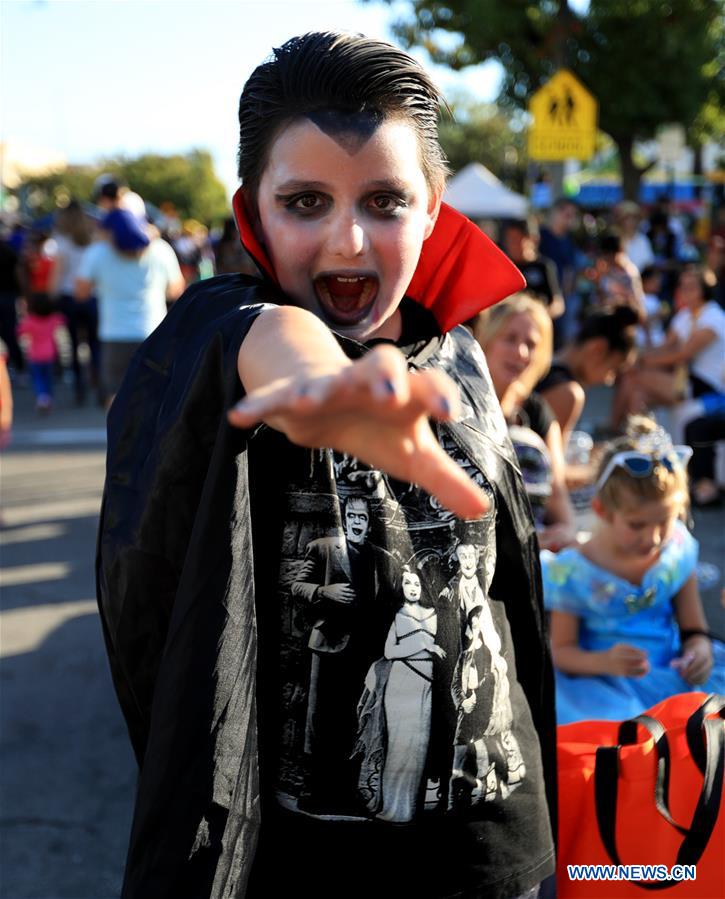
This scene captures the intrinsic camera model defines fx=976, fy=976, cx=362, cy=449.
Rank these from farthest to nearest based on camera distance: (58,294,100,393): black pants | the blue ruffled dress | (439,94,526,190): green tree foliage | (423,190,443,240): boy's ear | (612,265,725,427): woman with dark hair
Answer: (439,94,526,190): green tree foliage → (58,294,100,393): black pants → (612,265,725,427): woman with dark hair → the blue ruffled dress → (423,190,443,240): boy's ear

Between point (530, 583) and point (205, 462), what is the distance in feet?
1.75

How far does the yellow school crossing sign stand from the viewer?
9703 millimetres

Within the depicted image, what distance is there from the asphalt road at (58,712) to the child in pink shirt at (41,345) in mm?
2901

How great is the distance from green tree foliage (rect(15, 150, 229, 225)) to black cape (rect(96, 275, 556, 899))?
53.1 metres

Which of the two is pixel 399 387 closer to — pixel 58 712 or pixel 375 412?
pixel 375 412

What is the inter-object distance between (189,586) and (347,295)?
1.29ft

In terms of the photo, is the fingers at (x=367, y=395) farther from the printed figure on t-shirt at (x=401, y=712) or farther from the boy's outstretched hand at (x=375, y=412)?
the printed figure on t-shirt at (x=401, y=712)

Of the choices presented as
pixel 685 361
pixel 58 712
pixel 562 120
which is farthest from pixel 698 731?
pixel 562 120

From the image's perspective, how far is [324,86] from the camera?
112 centimetres

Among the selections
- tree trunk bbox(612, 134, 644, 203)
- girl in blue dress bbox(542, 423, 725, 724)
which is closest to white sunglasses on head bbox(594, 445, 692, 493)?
girl in blue dress bbox(542, 423, 725, 724)

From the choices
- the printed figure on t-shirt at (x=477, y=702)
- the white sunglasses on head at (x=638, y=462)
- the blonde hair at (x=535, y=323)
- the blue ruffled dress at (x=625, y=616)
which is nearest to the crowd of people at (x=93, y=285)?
the blonde hair at (x=535, y=323)

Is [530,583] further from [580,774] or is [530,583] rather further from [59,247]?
[59,247]

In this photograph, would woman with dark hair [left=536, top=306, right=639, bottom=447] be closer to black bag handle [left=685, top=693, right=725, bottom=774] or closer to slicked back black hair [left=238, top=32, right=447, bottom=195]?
black bag handle [left=685, top=693, right=725, bottom=774]

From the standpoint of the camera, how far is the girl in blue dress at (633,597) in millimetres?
2762
